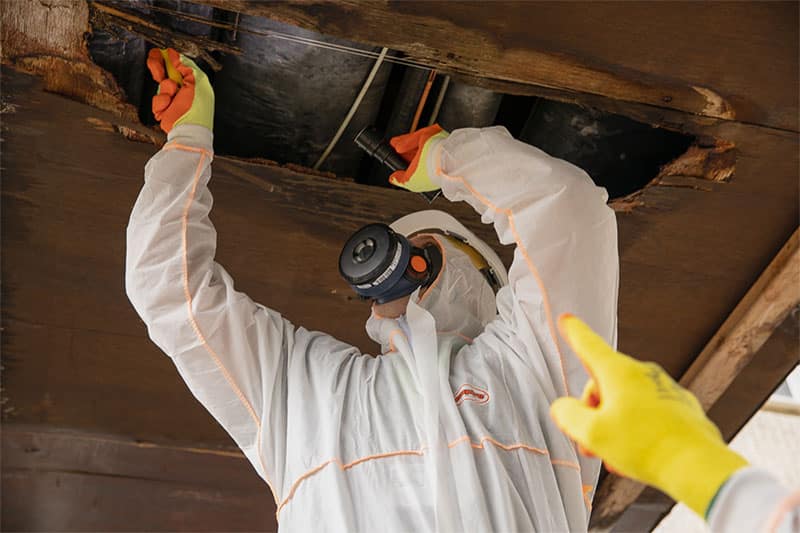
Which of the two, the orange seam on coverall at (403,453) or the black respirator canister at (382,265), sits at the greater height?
the black respirator canister at (382,265)

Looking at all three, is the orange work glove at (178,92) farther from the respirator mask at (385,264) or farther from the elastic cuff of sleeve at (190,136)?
the respirator mask at (385,264)

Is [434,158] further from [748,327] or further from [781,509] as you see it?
[748,327]

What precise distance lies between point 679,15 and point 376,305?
68cm

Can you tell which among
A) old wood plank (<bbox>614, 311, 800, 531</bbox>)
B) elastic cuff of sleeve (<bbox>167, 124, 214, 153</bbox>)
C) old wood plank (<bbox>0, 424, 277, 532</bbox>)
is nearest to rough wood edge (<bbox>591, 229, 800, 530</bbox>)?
old wood plank (<bbox>614, 311, 800, 531</bbox>)

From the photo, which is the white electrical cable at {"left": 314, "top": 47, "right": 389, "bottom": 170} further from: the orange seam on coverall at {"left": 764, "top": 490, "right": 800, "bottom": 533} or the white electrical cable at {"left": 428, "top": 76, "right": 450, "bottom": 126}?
the orange seam on coverall at {"left": 764, "top": 490, "right": 800, "bottom": 533}

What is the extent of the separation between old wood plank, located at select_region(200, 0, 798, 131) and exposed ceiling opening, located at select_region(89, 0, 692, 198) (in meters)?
0.10

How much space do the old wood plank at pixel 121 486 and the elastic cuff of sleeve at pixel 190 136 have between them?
0.98 m

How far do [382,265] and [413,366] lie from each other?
16 centimetres

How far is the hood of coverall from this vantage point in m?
1.33

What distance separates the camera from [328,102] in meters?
1.49

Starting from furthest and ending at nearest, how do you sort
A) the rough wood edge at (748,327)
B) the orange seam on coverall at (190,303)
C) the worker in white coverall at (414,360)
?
the rough wood edge at (748,327)
the orange seam on coverall at (190,303)
the worker in white coverall at (414,360)

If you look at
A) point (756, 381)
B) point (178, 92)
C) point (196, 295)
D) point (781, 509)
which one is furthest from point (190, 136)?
point (756, 381)

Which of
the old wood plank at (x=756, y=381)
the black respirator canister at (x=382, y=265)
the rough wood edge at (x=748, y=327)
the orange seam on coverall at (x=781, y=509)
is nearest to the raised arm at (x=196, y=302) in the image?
the black respirator canister at (x=382, y=265)

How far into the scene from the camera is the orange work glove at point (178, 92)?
1256 millimetres
